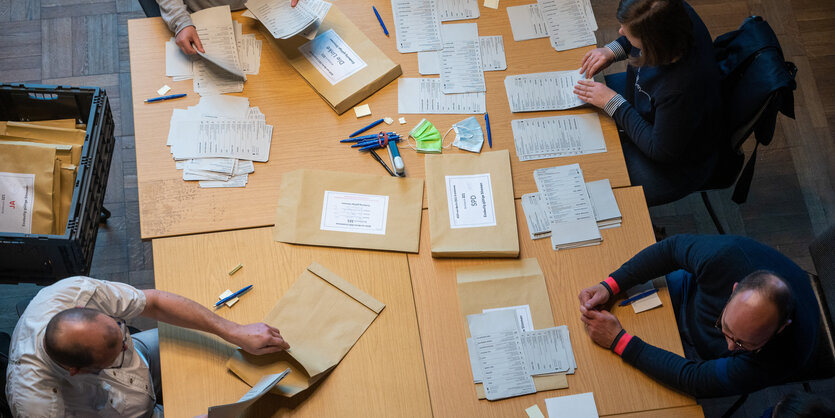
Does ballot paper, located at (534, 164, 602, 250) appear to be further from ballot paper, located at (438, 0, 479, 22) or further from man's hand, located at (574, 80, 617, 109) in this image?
ballot paper, located at (438, 0, 479, 22)

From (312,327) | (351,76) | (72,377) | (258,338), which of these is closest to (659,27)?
(351,76)

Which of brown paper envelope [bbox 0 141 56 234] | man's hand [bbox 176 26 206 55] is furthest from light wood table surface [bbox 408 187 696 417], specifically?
brown paper envelope [bbox 0 141 56 234]

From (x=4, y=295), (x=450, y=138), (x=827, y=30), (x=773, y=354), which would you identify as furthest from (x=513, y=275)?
(x=827, y=30)

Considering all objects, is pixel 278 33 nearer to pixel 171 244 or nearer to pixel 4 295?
pixel 171 244

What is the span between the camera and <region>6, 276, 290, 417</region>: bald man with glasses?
1.58 metres

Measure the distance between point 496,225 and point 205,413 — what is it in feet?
3.47

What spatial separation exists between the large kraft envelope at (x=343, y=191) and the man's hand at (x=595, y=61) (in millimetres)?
793

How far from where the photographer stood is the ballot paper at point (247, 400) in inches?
61.9

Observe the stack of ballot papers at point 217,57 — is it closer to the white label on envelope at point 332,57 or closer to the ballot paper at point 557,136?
the white label on envelope at point 332,57

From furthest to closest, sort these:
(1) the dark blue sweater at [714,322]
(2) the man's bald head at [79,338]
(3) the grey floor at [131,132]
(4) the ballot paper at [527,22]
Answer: (3) the grey floor at [131,132]
(4) the ballot paper at [527,22]
(1) the dark blue sweater at [714,322]
(2) the man's bald head at [79,338]

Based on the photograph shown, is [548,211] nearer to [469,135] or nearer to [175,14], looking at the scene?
[469,135]

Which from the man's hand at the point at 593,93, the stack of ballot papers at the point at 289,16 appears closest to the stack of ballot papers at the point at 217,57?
the stack of ballot papers at the point at 289,16

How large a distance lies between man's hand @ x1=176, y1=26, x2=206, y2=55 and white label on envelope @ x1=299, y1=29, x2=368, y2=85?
37 cm

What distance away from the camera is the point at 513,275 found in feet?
6.51
